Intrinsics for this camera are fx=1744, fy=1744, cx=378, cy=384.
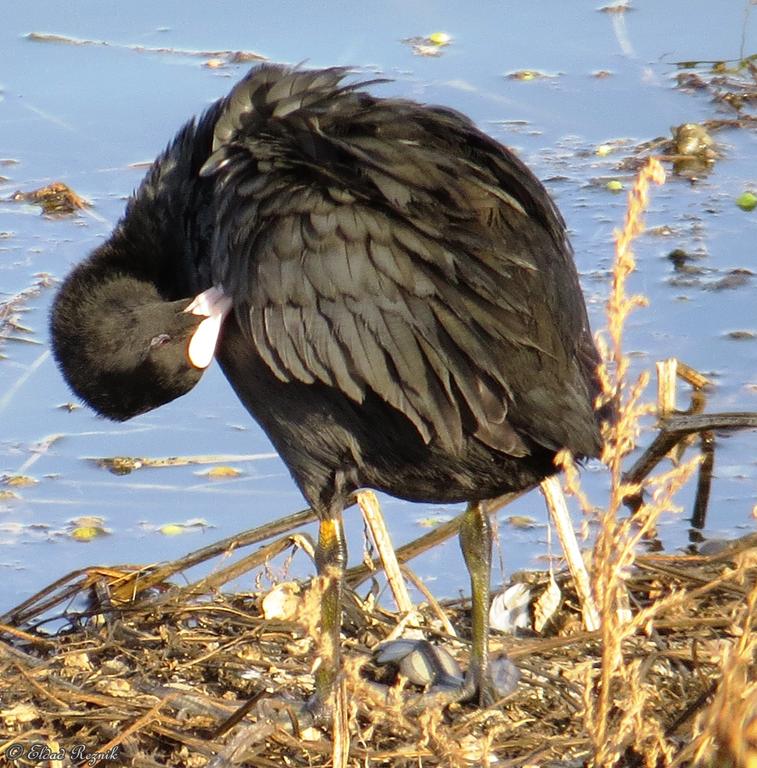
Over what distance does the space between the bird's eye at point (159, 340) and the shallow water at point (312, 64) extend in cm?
165

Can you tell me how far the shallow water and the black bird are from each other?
5.40ft

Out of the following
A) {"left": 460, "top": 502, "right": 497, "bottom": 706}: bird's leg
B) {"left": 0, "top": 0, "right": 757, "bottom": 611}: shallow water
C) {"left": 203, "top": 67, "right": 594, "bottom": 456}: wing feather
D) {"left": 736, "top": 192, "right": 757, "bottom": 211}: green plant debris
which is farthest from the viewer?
{"left": 736, "top": 192, "right": 757, "bottom": 211}: green plant debris

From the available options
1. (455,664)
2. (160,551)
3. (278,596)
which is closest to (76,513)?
(160,551)

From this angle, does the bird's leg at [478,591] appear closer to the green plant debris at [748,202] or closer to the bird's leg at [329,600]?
the bird's leg at [329,600]

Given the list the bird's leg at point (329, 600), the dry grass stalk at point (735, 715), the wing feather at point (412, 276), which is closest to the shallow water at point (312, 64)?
the bird's leg at point (329, 600)

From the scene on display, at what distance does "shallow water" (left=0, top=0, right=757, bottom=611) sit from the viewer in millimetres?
6281

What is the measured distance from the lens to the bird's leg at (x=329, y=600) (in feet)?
14.8

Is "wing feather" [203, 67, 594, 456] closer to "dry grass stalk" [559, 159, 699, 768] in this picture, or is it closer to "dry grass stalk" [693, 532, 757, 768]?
"dry grass stalk" [559, 159, 699, 768]

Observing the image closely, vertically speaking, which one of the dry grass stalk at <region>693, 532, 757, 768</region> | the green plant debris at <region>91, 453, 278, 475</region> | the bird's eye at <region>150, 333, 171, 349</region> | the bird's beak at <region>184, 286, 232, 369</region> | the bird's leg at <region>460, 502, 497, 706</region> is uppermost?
the dry grass stalk at <region>693, 532, 757, 768</region>

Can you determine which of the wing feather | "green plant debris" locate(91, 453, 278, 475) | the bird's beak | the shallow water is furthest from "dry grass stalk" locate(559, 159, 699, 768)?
"green plant debris" locate(91, 453, 278, 475)

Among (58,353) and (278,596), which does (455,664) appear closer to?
(278,596)

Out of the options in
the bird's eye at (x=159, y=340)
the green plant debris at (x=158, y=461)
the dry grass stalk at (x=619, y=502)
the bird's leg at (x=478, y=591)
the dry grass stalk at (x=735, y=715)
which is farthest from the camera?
the green plant debris at (x=158, y=461)

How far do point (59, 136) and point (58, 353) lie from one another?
3757 millimetres

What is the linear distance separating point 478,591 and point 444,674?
0.25 meters
